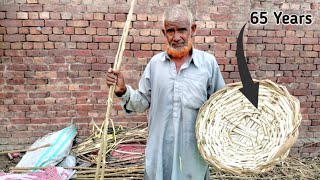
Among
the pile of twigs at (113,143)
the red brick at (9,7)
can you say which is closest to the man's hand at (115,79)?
the pile of twigs at (113,143)

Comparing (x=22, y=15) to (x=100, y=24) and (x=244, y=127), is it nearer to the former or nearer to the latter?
(x=100, y=24)

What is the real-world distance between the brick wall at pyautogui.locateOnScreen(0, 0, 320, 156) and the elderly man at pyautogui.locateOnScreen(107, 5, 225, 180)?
1.61 m

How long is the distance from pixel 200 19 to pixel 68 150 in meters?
1.98

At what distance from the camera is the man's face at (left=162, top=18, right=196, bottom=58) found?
7.47ft

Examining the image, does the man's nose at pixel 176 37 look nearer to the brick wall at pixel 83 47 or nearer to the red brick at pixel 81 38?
the brick wall at pixel 83 47

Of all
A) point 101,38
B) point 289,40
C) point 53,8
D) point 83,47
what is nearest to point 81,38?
point 83,47

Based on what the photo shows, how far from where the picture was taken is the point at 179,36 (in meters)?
2.30

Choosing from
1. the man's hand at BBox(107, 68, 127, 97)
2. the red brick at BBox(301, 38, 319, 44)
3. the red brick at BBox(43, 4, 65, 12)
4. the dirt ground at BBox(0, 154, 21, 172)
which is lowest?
the dirt ground at BBox(0, 154, 21, 172)

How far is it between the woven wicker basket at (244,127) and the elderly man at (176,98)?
122mm

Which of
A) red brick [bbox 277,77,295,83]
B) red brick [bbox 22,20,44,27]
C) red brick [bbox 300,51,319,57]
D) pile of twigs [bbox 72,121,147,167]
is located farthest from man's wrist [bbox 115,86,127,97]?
red brick [bbox 300,51,319,57]

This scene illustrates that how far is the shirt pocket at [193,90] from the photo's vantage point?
2.36 metres

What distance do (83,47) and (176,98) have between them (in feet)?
6.30

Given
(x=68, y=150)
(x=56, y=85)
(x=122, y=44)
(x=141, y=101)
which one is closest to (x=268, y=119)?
(x=141, y=101)

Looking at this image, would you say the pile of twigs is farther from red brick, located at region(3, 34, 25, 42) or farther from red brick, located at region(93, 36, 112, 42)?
red brick, located at region(3, 34, 25, 42)
